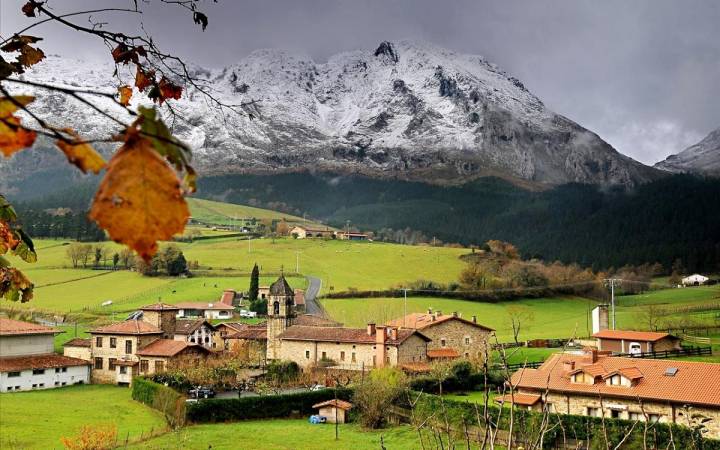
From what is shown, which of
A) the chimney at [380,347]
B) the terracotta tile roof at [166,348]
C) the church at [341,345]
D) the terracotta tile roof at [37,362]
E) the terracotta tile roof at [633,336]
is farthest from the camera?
the terracotta tile roof at [166,348]

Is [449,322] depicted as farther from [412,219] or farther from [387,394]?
[412,219]

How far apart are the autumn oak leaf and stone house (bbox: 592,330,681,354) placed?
41939 millimetres

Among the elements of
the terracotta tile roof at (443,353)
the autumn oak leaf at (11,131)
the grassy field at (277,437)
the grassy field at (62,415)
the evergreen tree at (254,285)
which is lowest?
the grassy field at (277,437)

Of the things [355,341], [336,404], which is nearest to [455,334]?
[355,341]

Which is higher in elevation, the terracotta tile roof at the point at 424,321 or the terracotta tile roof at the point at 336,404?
the terracotta tile roof at the point at 424,321

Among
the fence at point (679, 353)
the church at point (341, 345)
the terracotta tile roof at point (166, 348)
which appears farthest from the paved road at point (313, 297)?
the fence at point (679, 353)

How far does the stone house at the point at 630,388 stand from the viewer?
26.0m

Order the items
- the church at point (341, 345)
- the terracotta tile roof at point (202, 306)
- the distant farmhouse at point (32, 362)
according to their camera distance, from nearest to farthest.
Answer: the distant farmhouse at point (32, 362)
the church at point (341, 345)
the terracotta tile roof at point (202, 306)

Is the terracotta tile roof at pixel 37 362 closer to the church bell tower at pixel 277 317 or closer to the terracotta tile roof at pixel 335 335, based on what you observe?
the church bell tower at pixel 277 317

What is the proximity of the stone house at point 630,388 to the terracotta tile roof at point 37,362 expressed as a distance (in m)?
27.1

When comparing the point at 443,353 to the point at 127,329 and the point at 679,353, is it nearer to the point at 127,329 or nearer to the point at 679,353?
the point at 679,353

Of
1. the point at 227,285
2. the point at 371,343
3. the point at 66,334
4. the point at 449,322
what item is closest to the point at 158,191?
the point at 371,343

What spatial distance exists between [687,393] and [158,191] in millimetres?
28603

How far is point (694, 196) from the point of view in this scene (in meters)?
132
